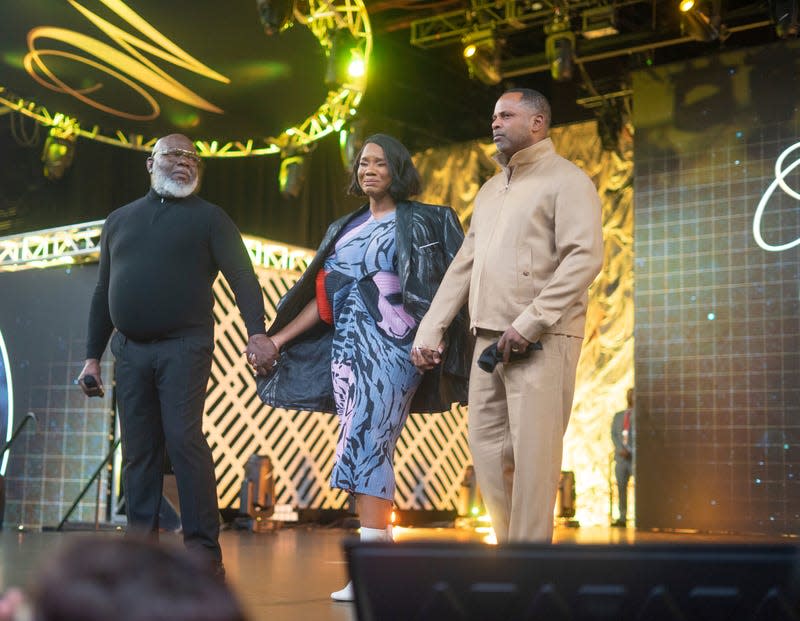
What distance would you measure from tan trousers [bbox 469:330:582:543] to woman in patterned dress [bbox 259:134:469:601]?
0.74 feet

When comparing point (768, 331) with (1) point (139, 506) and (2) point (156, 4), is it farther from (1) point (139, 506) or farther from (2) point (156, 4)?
(1) point (139, 506)

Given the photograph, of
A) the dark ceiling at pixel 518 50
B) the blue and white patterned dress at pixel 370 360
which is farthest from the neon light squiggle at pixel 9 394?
the blue and white patterned dress at pixel 370 360

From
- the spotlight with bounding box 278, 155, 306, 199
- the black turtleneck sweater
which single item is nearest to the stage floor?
the black turtleneck sweater

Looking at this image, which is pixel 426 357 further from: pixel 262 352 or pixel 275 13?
pixel 275 13

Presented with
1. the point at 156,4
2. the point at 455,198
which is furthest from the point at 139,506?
the point at 455,198

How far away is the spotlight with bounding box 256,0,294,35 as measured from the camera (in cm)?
534

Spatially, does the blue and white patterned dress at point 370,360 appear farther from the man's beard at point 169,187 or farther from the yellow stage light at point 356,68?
the yellow stage light at point 356,68

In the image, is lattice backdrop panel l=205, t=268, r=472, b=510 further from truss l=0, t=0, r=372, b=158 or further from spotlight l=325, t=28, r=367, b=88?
spotlight l=325, t=28, r=367, b=88

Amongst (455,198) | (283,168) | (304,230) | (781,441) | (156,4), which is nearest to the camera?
(156,4)

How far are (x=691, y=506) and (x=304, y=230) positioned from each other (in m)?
3.68

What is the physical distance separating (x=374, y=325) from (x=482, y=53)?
5005 mm

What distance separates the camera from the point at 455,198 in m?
9.57

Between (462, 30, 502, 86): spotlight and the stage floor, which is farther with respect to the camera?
(462, 30, 502, 86): spotlight

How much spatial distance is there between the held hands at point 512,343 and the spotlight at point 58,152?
5.70m
